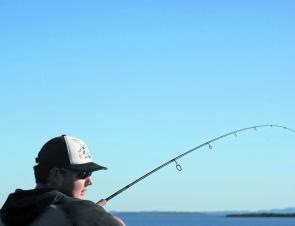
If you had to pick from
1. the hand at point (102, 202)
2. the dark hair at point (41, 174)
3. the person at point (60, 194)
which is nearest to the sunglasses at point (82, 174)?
the person at point (60, 194)

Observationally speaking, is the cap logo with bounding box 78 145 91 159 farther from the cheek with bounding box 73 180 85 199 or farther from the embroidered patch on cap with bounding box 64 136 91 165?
the cheek with bounding box 73 180 85 199

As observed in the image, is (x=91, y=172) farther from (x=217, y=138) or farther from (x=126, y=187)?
(x=217, y=138)

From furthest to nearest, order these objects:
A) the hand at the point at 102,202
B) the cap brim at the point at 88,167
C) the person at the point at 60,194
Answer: the hand at the point at 102,202, the cap brim at the point at 88,167, the person at the point at 60,194

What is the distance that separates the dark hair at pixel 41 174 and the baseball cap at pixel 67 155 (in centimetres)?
2

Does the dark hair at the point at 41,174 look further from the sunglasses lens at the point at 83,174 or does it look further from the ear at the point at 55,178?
the sunglasses lens at the point at 83,174

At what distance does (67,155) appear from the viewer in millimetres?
3865

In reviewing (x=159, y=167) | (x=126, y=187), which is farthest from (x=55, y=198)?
(x=159, y=167)

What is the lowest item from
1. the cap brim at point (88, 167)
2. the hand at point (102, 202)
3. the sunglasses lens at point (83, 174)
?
the hand at point (102, 202)

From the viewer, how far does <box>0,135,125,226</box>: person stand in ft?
11.8

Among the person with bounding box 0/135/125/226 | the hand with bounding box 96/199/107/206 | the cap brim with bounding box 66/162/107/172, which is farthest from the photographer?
the hand with bounding box 96/199/107/206

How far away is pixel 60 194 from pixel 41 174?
0.29 metres

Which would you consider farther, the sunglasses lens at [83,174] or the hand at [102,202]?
the hand at [102,202]

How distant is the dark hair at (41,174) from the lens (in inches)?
154

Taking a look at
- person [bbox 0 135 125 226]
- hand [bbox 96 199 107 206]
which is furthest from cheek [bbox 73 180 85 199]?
hand [bbox 96 199 107 206]
